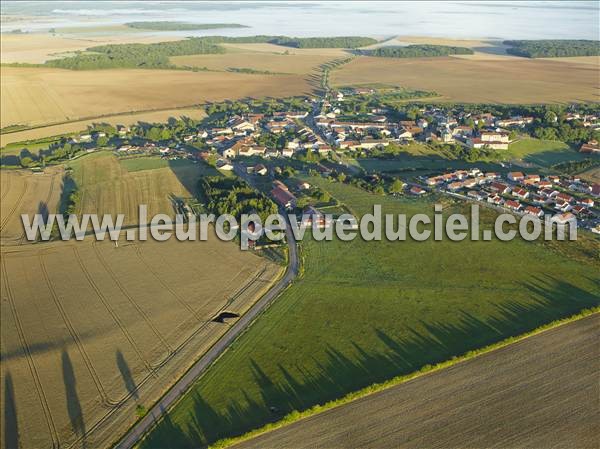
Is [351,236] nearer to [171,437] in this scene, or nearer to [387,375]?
[387,375]

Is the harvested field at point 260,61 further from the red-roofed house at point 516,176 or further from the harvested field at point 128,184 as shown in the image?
the red-roofed house at point 516,176

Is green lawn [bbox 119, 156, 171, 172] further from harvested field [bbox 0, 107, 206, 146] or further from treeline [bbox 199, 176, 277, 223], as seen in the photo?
harvested field [bbox 0, 107, 206, 146]

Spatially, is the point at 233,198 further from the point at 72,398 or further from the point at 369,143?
the point at 369,143

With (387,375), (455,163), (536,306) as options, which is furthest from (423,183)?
(387,375)

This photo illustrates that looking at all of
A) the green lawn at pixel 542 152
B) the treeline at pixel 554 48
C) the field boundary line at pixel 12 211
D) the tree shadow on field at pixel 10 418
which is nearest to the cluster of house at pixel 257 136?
the field boundary line at pixel 12 211

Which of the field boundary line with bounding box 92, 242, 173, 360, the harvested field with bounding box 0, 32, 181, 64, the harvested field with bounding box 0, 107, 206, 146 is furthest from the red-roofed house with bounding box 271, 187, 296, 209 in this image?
the harvested field with bounding box 0, 32, 181, 64
